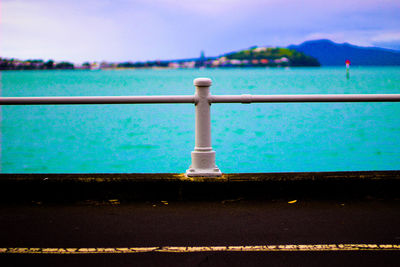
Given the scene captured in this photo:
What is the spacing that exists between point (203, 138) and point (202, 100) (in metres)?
0.45

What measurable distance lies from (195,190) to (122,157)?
72.3ft

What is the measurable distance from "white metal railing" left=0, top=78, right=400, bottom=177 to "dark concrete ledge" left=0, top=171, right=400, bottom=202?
0.21 meters

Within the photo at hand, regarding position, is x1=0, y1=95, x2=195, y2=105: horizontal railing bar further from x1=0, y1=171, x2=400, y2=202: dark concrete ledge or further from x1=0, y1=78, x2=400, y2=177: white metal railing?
x1=0, y1=171, x2=400, y2=202: dark concrete ledge

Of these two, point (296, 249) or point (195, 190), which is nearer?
point (296, 249)

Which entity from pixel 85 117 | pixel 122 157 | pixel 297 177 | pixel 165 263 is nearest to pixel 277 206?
pixel 297 177

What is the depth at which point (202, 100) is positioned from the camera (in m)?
5.80

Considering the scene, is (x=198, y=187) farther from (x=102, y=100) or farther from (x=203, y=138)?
(x=102, y=100)

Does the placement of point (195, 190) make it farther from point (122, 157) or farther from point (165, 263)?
point (122, 157)

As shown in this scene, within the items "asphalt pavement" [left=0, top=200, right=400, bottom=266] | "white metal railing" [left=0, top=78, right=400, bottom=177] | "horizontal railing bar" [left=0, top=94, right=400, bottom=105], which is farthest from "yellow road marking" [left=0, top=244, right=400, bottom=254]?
"horizontal railing bar" [left=0, top=94, right=400, bottom=105]

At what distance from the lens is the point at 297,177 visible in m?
5.86

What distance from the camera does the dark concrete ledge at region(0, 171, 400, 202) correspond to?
5.79 m

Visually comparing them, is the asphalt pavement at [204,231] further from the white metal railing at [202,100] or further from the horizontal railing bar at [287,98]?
the horizontal railing bar at [287,98]

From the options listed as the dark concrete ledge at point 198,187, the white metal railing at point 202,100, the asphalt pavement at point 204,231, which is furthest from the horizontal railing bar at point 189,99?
the asphalt pavement at point 204,231

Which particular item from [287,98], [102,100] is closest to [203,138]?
[287,98]
